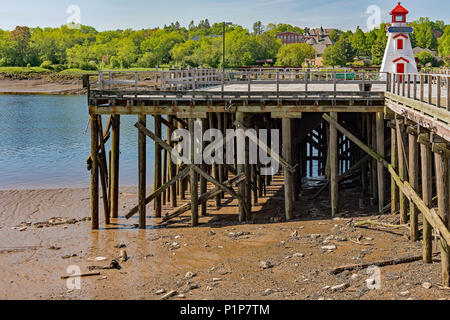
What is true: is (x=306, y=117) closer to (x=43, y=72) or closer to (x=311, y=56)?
Result: (x=311, y=56)

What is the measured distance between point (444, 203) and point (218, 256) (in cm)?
638

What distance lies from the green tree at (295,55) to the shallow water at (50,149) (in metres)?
45.4

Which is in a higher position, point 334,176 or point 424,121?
point 424,121

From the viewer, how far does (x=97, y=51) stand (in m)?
162

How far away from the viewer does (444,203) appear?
527 inches

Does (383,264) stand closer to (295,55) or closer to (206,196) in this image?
(206,196)

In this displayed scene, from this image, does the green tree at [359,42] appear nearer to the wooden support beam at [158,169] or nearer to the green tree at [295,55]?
the green tree at [295,55]

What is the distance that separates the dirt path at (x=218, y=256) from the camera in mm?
14312

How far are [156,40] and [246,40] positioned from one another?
138 ft

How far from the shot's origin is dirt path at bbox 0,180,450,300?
1431 cm

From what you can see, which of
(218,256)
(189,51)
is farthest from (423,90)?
(189,51)

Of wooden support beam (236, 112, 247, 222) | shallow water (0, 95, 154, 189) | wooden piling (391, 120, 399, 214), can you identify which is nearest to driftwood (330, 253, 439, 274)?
wooden piling (391, 120, 399, 214)

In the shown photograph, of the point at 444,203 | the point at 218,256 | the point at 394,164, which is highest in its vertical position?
the point at 394,164
